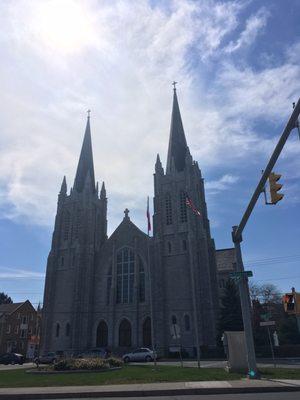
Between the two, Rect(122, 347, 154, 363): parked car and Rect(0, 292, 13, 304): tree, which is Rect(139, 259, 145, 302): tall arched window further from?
Rect(0, 292, 13, 304): tree

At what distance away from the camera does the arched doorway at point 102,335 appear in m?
50.3

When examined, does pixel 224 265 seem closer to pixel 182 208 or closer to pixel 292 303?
pixel 182 208

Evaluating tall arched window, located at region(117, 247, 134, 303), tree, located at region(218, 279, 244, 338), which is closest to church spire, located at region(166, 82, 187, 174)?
tall arched window, located at region(117, 247, 134, 303)

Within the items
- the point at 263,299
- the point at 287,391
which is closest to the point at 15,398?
the point at 287,391

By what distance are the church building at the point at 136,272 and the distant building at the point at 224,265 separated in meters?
8.61

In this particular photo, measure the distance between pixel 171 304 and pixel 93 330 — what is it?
12.0 metres

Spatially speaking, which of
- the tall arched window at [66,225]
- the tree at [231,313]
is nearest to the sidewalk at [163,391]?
the tree at [231,313]

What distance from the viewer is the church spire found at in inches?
2191

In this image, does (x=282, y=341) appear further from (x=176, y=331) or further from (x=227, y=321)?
(x=176, y=331)

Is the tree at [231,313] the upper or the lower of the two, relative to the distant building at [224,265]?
lower

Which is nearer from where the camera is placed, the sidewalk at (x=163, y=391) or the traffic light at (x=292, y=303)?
the sidewalk at (x=163, y=391)

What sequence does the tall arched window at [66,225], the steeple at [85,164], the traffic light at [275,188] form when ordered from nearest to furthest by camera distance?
the traffic light at [275,188]
the tall arched window at [66,225]
the steeple at [85,164]

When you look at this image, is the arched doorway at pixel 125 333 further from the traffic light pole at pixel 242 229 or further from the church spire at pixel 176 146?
the traffic light pole at pixel 242 229

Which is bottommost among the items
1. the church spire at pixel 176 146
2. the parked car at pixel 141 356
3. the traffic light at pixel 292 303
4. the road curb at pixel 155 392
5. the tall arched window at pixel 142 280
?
the road curb at pixel 155 392
